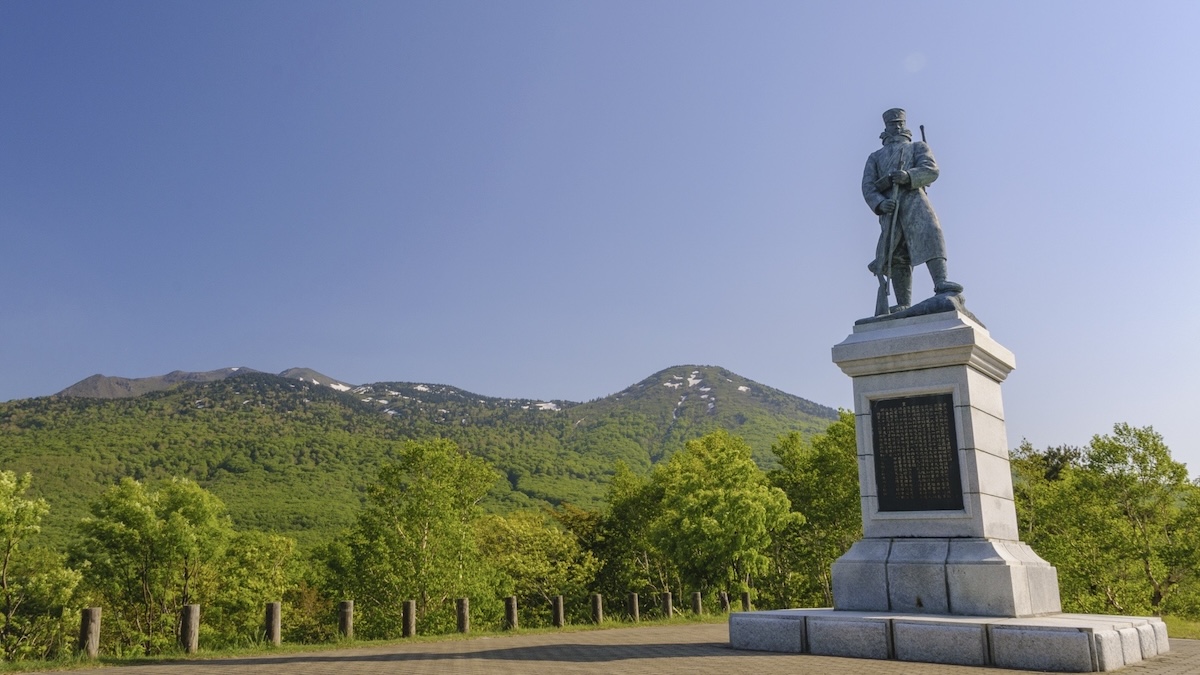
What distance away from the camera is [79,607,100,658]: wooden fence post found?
1102cm

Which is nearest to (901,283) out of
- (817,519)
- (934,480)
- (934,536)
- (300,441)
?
(934,480)

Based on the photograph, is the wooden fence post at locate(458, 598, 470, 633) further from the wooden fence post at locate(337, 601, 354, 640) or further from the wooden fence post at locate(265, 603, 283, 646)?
the wooden fence post at locate(265, 603, 283, 646)

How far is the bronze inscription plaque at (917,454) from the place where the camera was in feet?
32.5

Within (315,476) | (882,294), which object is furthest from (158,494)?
(315,476)

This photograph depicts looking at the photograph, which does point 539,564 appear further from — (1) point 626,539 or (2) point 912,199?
(2) point 912,199

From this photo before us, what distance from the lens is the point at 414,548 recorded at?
36.7 metres

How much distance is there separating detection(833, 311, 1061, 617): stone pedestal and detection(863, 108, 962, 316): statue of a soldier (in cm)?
119

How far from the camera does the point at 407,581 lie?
35.9 metres

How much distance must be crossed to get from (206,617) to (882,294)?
4240cm

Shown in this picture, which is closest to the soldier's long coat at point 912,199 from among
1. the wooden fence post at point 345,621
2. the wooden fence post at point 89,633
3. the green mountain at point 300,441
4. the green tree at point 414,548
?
the wooden fence post at point 345,621

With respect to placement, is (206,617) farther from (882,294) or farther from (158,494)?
(882,294)

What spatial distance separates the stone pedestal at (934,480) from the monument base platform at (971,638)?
0.35 metres

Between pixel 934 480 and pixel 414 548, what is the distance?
3048cm

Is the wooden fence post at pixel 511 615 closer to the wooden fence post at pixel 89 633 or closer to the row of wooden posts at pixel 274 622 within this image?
the row of wooden posts at pixel 274 622
